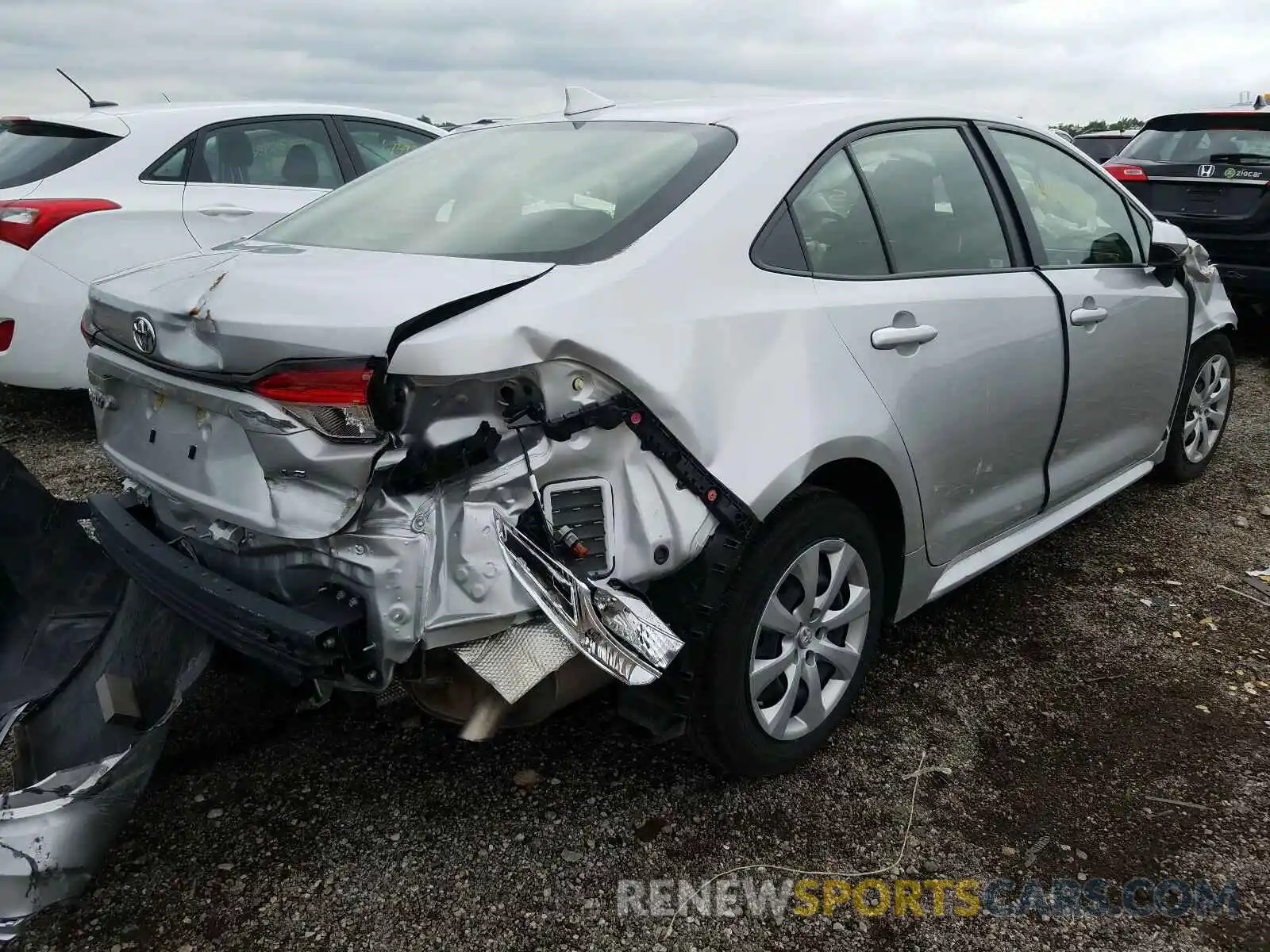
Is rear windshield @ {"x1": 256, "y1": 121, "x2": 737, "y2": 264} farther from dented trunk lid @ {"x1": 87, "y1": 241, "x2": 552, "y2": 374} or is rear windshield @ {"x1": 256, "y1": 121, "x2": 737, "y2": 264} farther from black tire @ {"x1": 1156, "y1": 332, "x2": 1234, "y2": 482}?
black tire @ {"x1": 1156, "y1": 332, "x2": 1234, "y2": 482}

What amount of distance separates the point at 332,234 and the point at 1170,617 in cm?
302

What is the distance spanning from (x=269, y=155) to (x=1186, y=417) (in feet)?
15.8

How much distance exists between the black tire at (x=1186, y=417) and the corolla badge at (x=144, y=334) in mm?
3825

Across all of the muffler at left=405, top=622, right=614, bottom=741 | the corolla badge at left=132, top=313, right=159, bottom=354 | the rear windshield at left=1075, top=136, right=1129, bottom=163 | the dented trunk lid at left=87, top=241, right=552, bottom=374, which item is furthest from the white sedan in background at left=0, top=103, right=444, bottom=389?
the rear windshield at left=1075, top=136, right=1129, bottom=163

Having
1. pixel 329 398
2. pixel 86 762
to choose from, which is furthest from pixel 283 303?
pixel 86 762

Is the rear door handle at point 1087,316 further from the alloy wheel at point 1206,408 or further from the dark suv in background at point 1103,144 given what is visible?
the dark suv in background at point 1103,144

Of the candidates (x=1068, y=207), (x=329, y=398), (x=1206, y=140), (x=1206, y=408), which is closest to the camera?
(x=329, y=398)

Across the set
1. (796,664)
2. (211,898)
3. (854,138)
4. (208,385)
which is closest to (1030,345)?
(854,138)

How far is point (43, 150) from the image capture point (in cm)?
492

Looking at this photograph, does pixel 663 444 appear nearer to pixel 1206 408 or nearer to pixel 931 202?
pixel 931 202

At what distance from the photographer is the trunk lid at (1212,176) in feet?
21.0

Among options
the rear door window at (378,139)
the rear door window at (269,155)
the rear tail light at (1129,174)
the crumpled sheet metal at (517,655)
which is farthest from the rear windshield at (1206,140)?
the crumpled sheet metal at (517,655)

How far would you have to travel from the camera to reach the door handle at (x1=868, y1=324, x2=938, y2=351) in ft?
8.11

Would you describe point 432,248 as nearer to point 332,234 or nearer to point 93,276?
point 332,234
